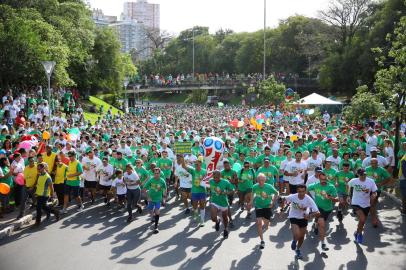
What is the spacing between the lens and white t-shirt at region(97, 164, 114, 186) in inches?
540

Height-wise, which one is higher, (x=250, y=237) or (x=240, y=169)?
(x=240, y=169)

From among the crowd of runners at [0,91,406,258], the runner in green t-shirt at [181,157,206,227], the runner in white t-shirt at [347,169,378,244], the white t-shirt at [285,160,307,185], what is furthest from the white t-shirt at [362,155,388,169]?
the runner in green t-shirt at [181,157,206,227]

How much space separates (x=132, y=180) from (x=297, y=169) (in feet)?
14.2

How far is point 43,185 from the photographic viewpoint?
37.2 ft

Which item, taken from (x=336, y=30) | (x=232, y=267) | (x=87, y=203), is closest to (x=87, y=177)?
(x=87, y=203)

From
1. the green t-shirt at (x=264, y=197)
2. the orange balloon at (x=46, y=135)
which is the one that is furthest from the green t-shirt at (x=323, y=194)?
the orange balloon at (x=46, y=135)

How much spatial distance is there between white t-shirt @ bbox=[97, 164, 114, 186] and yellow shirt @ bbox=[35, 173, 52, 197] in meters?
2.48

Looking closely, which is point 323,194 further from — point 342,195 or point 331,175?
point 342,195

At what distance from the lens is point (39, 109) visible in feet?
81.3

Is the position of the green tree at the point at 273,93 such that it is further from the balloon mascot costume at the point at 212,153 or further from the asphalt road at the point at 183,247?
the asphalt road at the point at 183,247

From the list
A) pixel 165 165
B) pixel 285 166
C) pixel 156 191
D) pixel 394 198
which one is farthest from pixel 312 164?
pixel 156 191

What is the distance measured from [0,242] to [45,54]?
18.6 metres

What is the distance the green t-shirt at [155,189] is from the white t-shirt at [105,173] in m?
2.70

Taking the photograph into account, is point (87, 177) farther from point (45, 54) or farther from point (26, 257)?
point (45, 54)
